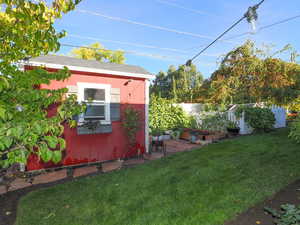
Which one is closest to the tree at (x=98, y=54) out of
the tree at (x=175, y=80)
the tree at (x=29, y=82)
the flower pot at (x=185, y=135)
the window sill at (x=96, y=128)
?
the tree at (x=175, y=80)

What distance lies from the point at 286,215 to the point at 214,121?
7435 millimetres

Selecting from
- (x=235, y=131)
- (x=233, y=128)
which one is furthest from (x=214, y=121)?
(x=235, y=131)

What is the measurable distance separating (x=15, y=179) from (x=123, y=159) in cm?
287

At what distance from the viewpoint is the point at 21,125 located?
3.70 ft

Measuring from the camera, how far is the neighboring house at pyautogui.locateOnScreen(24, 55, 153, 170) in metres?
4.87

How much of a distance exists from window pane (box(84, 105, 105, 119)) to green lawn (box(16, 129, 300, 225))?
1.91 m

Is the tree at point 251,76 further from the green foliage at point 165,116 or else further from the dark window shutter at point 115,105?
the dark window shutter at point 115,105

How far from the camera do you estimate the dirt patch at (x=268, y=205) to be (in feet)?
7.37

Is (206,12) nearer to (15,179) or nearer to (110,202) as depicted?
(110,202)

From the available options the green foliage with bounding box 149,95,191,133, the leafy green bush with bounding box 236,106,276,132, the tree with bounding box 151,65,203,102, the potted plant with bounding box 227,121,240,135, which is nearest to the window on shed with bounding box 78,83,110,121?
the green foliage with bounding box 149,95,191,133

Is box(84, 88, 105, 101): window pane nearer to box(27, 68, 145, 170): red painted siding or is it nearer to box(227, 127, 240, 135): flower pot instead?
box(27, 68, 145, 170): red painted siding

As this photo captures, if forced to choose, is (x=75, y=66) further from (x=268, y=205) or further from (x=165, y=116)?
(x=165, y=116)

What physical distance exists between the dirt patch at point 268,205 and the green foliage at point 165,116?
5908mm

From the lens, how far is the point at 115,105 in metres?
5.48
